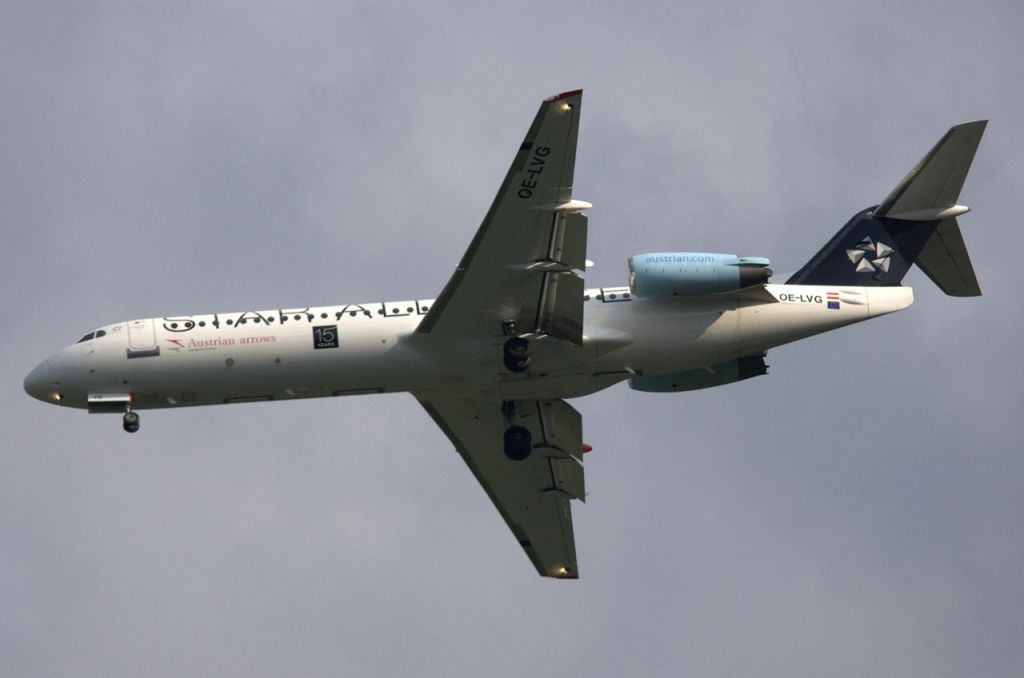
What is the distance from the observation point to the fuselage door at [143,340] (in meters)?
55.3

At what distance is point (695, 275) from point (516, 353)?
6208mm

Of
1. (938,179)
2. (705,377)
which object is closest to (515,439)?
(705,377)

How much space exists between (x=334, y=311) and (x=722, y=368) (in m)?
13.1

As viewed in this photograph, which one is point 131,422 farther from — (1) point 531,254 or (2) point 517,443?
(1) point 531,254

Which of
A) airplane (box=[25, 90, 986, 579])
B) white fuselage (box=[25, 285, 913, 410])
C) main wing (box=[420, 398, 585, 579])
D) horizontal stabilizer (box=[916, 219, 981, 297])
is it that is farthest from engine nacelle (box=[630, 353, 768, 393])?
horizontal stabilizer (box=[916, 219, 981, 297])

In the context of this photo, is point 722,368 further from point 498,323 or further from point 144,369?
point 144,369

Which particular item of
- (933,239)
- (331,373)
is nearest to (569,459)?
(331,373)

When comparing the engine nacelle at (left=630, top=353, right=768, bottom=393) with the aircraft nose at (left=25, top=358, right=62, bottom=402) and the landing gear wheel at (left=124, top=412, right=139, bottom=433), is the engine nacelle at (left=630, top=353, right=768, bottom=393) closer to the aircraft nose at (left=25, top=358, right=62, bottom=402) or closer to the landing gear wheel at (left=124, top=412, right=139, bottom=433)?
the landing gear wheel at (left=124, top=412, right=139, bottom=433)

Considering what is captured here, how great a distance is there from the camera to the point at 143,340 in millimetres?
55438

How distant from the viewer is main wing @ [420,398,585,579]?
59625 millimetres

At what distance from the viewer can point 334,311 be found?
5497cm

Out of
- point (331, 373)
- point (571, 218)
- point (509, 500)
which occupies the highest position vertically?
point (571, 218)

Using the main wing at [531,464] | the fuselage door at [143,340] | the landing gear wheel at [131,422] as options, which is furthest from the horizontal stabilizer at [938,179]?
the landing gear wheel at [131,422]

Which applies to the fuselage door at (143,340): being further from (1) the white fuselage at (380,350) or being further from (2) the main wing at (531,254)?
(2) the main wing at (531,254)
